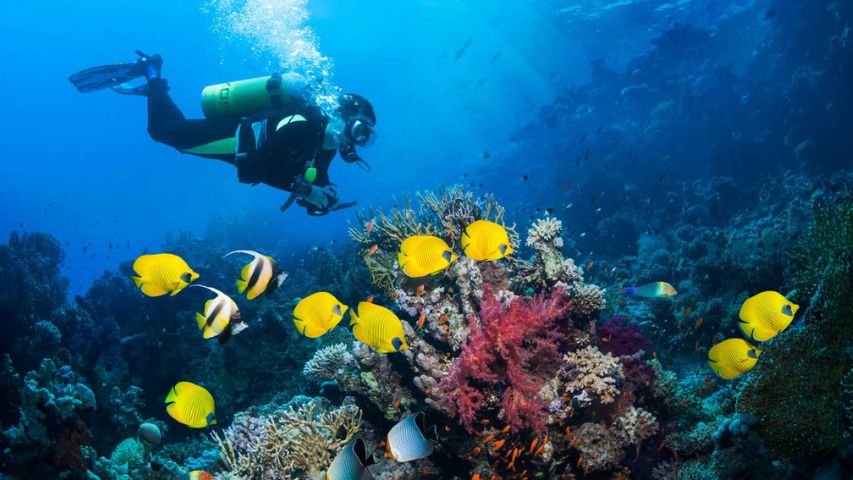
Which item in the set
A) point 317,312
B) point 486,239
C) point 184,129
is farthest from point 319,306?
point 184,129

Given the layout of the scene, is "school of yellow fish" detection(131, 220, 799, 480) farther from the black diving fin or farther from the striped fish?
A: the black diving fin

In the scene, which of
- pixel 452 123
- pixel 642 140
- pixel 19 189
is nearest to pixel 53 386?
pixel 642 140

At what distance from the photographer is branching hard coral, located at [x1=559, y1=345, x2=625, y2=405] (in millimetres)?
3646

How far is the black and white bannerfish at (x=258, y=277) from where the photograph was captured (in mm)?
2852

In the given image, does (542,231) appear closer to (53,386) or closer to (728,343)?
(728,343)

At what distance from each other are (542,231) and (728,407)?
124 inches

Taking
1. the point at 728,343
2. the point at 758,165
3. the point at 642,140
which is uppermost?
the point at 642,140

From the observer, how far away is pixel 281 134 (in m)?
5.76

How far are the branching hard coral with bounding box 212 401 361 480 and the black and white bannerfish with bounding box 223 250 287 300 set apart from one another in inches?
77.8

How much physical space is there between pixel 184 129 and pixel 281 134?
355 centimetres

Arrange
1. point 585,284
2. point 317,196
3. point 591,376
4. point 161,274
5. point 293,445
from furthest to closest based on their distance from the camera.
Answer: point 317,196 → point 585,284 → point 293,445 → point 591,376 → point 161,274

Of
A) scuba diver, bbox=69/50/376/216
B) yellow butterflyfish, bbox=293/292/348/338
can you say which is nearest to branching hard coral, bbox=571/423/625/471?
yellow butterflyfish, bbox=293/292/348/338

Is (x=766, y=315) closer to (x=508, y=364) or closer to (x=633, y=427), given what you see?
(x=633, y=427)

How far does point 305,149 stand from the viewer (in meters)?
5.96
